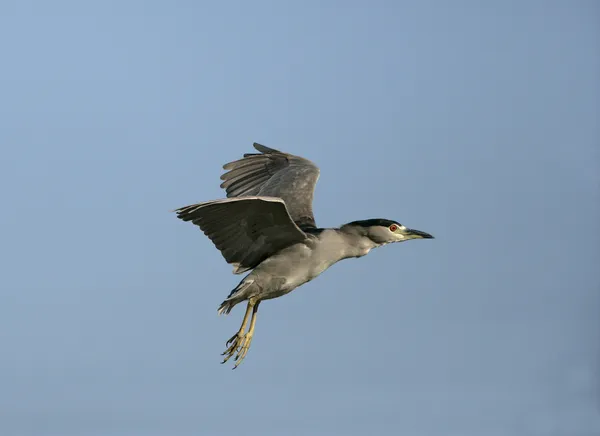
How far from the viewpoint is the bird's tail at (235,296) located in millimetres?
16266

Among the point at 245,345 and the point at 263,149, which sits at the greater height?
the point at 263,149

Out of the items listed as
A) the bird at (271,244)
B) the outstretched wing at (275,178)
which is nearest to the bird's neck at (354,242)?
the bird at (271,244)

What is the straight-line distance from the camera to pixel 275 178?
19.3 meters

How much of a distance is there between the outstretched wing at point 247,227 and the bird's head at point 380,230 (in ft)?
3.39

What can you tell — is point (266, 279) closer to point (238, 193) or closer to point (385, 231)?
point (385, 231)

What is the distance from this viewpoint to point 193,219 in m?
15.8

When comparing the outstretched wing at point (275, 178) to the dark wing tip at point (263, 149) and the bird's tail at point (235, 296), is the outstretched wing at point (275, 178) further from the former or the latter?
the bird's tail at point (235, 296)

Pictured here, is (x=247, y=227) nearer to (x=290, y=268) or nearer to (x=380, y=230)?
(x=290, y=268)

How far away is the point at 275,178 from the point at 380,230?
305 centimetres

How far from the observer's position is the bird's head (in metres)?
16.9

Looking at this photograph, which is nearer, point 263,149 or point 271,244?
point 271,244

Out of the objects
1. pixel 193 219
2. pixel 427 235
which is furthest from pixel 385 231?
pixel 193 219

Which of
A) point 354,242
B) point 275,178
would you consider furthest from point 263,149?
point 354,242

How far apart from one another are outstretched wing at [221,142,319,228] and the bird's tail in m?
2.22
